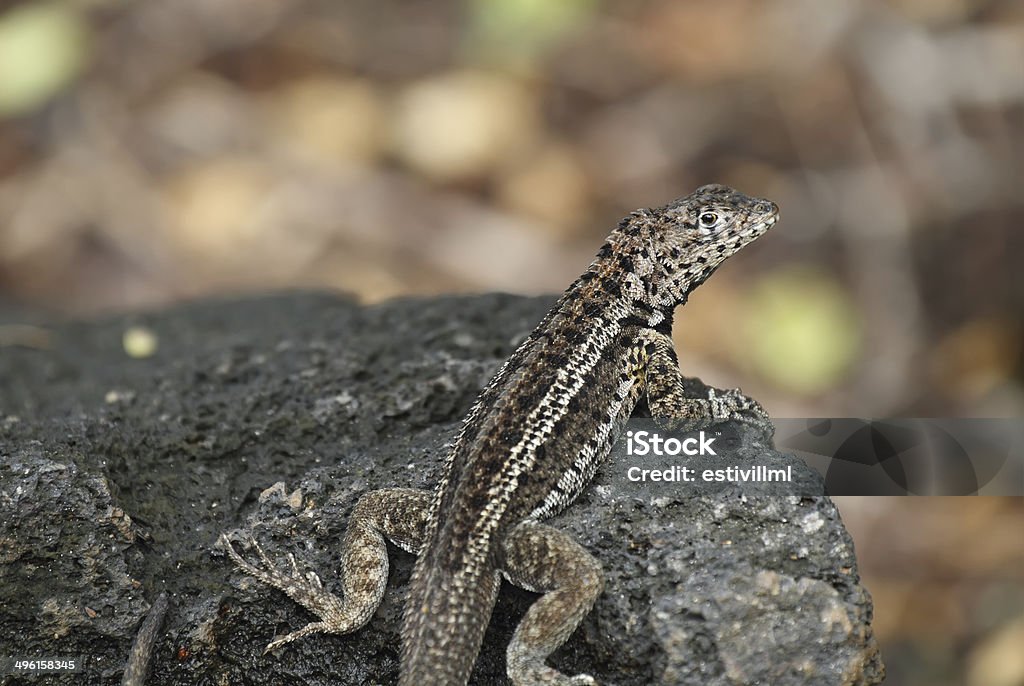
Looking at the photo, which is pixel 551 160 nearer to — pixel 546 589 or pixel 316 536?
pixel 316 536

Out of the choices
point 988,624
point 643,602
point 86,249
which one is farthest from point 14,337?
point 988,624

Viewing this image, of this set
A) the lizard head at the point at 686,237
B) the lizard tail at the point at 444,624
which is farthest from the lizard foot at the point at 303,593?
the lizard head at the point at 686,237

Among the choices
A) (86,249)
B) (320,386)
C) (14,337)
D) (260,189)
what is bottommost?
(320,386)

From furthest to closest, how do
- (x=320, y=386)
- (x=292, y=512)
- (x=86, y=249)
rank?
(x=86, y=249)
(x=320, y=386)
(x=292, y=512)

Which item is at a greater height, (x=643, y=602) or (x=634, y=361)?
(x=634, y=361)

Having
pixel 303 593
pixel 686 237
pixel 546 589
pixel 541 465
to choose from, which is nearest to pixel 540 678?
pixel 546 589

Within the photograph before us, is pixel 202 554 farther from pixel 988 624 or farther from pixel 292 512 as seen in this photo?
pixel 988 624

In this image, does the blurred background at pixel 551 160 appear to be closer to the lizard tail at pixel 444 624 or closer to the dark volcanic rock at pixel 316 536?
the dark volcanic rock at pixel 316 536
